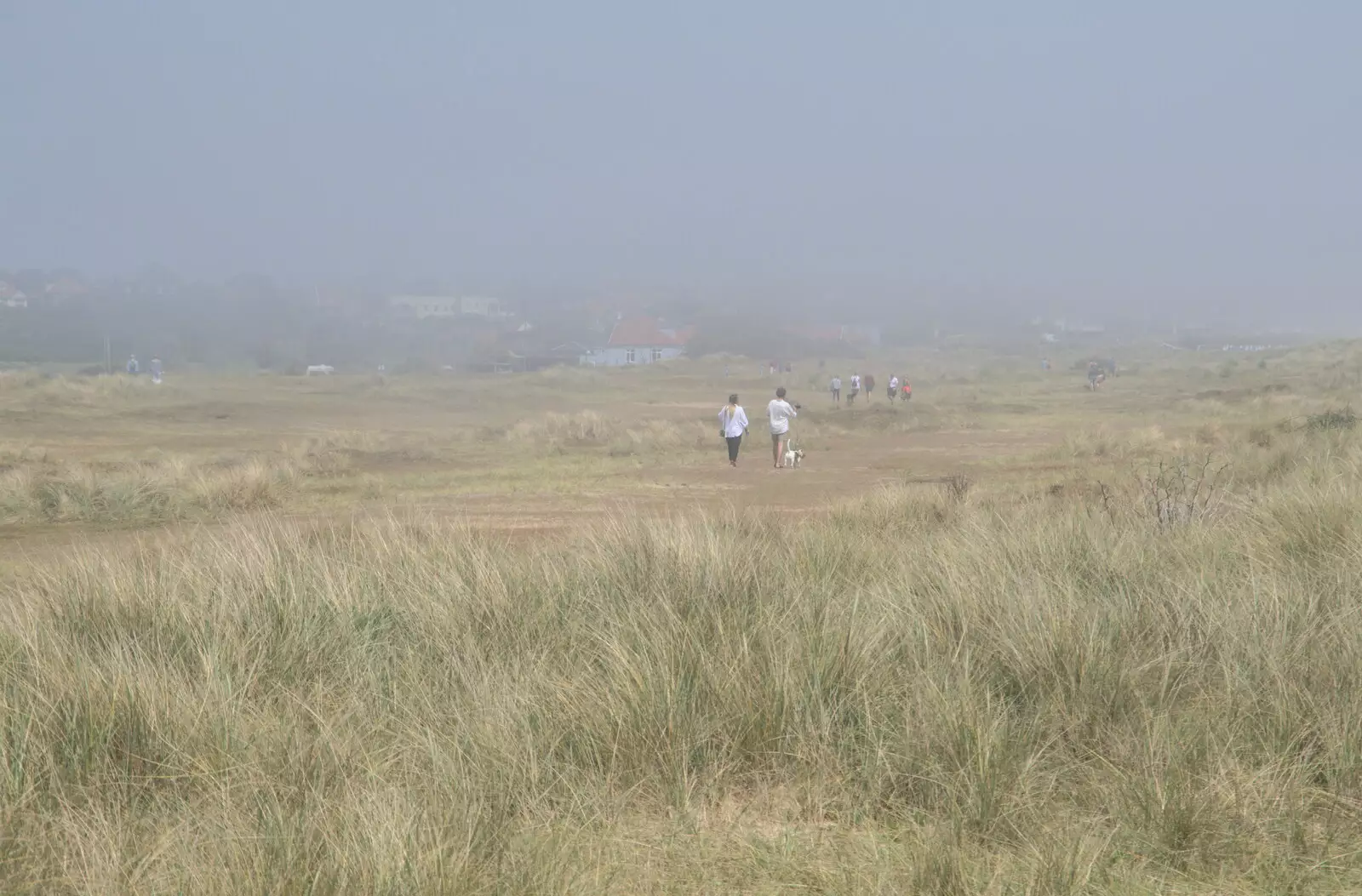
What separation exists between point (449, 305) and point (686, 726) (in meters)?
186

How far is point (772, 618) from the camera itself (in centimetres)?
631

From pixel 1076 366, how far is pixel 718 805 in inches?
4082

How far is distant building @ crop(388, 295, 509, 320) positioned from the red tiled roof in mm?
28878

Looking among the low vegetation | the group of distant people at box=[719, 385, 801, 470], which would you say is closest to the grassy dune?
the low vegetation

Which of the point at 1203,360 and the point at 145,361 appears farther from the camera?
the point at 1203,360

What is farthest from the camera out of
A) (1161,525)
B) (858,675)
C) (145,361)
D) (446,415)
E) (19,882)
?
(145,361)

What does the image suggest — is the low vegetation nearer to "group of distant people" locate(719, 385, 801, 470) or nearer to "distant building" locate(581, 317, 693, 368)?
"group of distant people" locate(719, 385, 801, 470)

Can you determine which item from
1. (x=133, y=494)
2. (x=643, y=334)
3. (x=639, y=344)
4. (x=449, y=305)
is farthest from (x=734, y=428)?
(x=449, y=305)

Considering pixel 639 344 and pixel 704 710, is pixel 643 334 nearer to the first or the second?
pixel 639 344

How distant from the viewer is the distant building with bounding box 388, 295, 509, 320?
559 ft

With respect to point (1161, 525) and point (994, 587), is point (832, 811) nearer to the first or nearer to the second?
point (994, 587)

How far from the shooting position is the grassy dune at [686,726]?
4.11 m

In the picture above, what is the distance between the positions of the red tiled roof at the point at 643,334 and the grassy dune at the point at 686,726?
127 metres

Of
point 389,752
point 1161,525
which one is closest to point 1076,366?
point 1161,525
